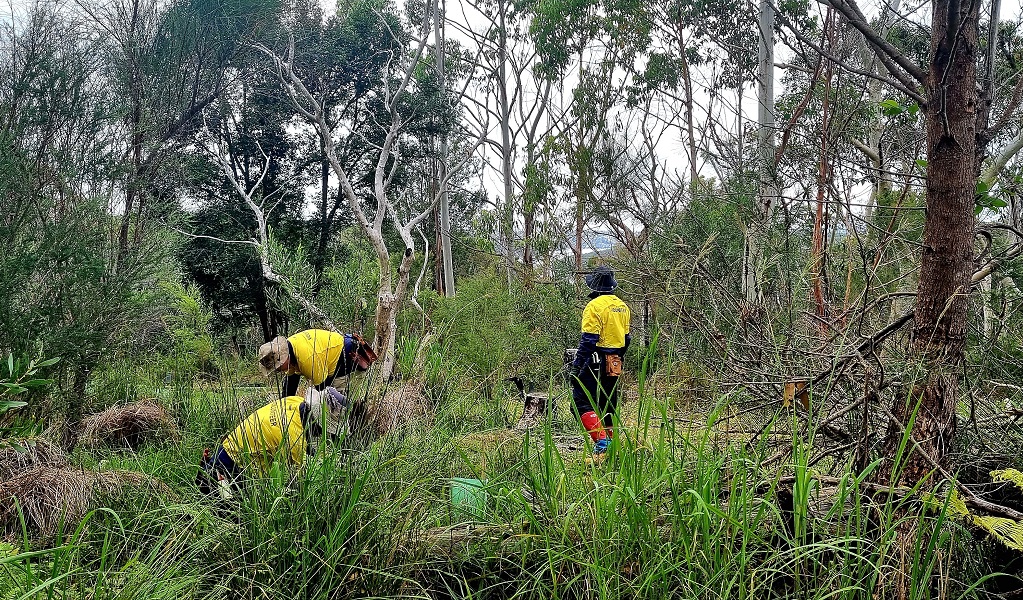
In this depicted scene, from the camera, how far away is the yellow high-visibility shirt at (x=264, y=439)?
250 cm

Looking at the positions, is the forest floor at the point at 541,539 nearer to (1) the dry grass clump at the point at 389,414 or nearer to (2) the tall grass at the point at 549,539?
(2) the tall grass at the point at 549,539

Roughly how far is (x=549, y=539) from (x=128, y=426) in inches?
157

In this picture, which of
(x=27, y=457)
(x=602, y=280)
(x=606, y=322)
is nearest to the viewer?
(x=27, y=457)

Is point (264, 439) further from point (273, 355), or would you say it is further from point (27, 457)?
point (27, 457)

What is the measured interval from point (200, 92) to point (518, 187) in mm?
10556

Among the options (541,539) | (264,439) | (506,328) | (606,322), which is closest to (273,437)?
(264,439)

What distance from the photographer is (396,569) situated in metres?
2.41

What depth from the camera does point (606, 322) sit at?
217 inches

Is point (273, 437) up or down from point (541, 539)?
up

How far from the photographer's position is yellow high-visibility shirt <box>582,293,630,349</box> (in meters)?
5.53

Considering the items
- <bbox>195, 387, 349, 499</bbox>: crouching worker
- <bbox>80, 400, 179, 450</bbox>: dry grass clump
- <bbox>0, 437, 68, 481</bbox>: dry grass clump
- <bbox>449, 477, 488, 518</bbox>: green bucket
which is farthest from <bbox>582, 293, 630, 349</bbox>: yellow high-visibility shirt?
<bbox>0, 437, 68, 481</bbox>: dry grass clump

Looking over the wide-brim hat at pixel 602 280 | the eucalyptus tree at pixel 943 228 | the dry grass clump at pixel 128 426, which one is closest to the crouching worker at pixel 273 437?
the dry grass clump at pixel 128 426

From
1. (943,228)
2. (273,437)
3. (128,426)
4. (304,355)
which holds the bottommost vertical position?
(128,426)

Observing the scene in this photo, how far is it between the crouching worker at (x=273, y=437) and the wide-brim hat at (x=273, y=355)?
2.20 ft
